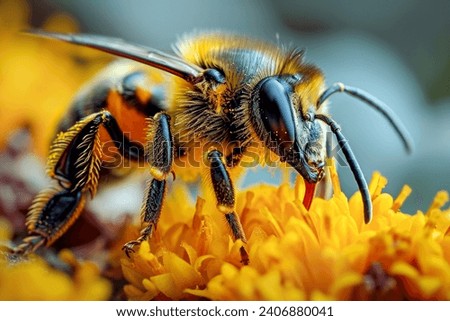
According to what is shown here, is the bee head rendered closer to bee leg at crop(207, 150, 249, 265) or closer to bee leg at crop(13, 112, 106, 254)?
bee leg at crop(207, 150, 249, 265)

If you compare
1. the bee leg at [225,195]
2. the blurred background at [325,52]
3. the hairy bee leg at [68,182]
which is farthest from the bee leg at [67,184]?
the blurred background at [325,52]

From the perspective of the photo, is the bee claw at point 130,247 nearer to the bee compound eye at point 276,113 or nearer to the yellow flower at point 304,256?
the yellow flower at point 304,256

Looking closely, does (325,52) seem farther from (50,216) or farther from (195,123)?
(50,216)

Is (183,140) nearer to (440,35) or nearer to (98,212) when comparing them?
(98,212)

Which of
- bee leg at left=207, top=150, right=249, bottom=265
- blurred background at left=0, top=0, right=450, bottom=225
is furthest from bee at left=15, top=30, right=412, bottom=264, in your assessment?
blurred background at left=0, top=0, right=450, bottom=225

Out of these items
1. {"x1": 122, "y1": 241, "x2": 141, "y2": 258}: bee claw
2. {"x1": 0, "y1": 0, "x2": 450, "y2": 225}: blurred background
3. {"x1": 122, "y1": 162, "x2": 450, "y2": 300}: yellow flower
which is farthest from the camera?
{"x1": 0, "y1": 0, "x2": 450, "y2": 225}: blurred background
